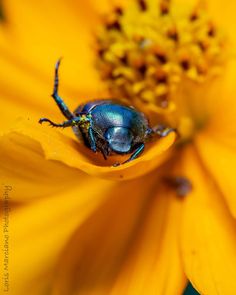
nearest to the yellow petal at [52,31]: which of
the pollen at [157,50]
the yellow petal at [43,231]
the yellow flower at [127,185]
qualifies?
Result: the yellow flower at [127,185]

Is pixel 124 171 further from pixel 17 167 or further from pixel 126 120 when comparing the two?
pixel 17 167

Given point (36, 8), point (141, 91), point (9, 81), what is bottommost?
point (141, 91)

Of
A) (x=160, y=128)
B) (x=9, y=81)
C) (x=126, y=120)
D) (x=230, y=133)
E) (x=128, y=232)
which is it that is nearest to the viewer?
(x=126, y=120)

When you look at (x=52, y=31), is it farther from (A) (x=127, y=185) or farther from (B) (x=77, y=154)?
(B) (x=77, y=154)

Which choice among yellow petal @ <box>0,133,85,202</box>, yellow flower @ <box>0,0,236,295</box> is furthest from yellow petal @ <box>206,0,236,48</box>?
yellow petal @ <box>0,133,85,202</box>

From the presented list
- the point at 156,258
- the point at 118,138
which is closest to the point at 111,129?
the point at 118,138

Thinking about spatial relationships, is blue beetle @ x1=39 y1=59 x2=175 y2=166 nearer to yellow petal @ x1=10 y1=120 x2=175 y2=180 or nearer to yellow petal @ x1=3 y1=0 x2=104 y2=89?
yellow petal @ x1=10 y1=120 x2=175 y2=180

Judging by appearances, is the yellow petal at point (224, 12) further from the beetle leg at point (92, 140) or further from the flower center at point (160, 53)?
the beetle leg at point (92, 140)

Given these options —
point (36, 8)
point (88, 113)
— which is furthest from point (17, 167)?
point (36, 8)
